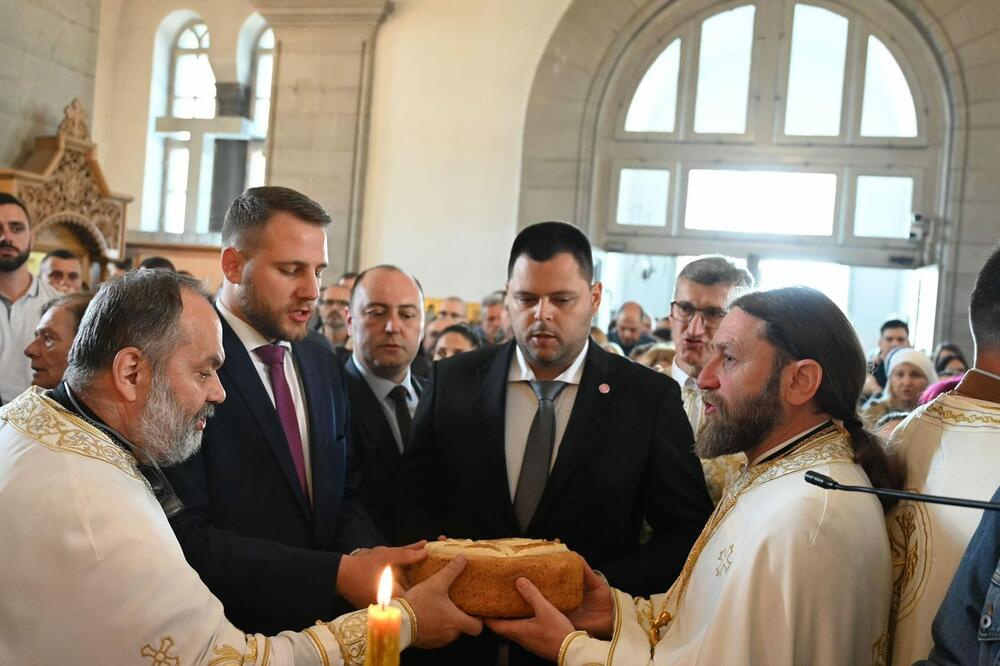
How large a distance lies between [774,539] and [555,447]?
3.72 feet

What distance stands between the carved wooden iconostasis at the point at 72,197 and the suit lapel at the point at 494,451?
23.8 feet

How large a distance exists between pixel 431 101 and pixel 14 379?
28.2 feet

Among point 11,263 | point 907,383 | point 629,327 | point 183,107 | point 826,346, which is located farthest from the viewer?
point 183,107

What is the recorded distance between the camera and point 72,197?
33.4ft

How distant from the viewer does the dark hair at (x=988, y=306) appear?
2.30 m

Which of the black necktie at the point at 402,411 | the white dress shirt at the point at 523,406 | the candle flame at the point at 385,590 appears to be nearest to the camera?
the candle flame at the point at 385,590

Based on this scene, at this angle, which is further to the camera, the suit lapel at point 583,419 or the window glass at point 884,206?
the window glass at point 884,206

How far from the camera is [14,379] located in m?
5.48

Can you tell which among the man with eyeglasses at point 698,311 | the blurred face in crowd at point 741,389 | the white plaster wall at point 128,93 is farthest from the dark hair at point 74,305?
the white plaster wall at point 128,93

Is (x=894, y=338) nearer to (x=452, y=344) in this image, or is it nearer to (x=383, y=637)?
(x=452, y=344)

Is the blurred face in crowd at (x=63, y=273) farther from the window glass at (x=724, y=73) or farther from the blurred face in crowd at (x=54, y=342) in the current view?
the window glass at (x=724, y=73)

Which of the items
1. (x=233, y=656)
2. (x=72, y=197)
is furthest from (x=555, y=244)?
(x=72, y=197)

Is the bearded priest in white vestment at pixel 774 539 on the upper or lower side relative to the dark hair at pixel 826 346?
lower

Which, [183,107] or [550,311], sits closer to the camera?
[550,311]
